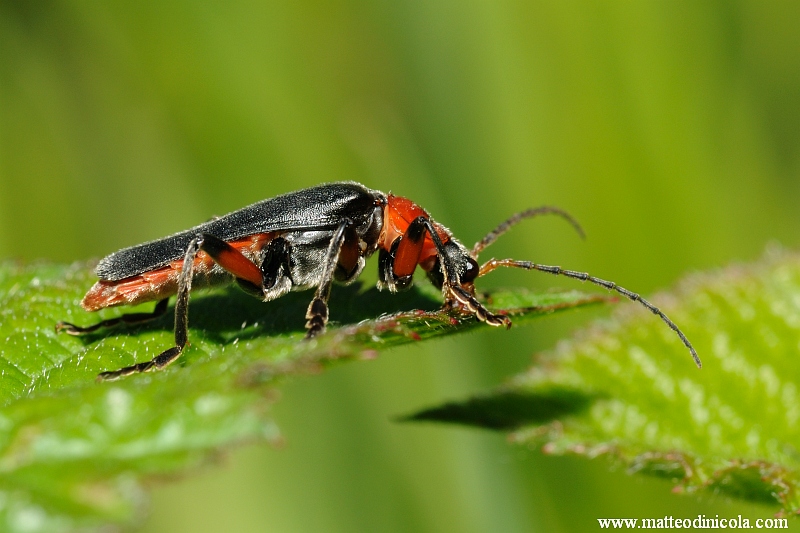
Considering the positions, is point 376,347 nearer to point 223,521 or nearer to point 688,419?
point 688,419

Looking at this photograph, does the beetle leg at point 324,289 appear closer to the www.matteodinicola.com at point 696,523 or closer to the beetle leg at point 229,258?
the beetle leg at point 229,258

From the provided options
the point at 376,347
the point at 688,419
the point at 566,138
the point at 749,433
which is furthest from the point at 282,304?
Result: the point at 566,138

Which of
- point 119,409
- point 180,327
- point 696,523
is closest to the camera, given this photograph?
point 119,409

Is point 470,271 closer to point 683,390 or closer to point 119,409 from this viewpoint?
point 683,390

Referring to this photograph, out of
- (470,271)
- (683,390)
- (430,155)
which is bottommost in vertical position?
(683,390)

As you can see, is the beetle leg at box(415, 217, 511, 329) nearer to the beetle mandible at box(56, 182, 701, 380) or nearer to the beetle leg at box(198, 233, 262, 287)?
the beetle mandible at box(56, 182, 701, 380)

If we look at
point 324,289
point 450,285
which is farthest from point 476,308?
point 324,289
